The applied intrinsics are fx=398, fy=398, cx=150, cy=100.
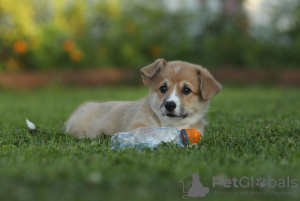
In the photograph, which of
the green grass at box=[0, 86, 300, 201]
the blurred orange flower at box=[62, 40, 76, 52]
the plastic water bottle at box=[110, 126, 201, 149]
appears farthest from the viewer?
the blurred orange flower at box=[62, 40, 76, 52]

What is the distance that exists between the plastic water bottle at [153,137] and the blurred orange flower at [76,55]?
10.6 m

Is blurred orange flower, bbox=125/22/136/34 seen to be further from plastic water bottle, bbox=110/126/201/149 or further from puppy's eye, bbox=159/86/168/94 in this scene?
plastic water bottle, bbox=110/126/201/149

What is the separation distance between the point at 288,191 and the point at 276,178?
10.0 inches

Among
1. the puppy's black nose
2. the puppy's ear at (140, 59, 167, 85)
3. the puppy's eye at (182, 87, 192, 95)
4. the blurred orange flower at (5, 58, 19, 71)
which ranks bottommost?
the blurred orange flower at (5, 58, 19, 71)

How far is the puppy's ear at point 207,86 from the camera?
14.0 feet

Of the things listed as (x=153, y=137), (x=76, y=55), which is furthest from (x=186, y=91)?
(x=76, y=55)

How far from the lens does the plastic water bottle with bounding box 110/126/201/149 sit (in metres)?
3.86

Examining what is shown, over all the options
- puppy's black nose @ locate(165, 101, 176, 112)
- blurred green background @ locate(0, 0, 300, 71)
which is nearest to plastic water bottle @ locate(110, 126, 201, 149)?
puppy's black nose @ locate(165, 101, 176, 112)

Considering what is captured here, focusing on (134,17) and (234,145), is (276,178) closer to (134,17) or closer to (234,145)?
(234,145)

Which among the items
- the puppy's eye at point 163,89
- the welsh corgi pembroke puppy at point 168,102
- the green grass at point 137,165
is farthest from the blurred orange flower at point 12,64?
the puppy's eye at point 163,89

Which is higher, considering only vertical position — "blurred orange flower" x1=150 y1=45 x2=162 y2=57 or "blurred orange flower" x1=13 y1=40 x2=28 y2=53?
"blurred orange flower" x1=13 y1=40 x2=28 y2=53

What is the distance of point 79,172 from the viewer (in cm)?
275

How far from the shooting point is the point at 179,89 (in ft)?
13.7

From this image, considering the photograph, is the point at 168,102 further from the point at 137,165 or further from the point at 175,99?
the point at 137,165
